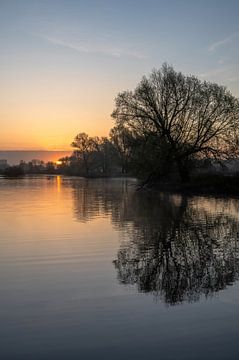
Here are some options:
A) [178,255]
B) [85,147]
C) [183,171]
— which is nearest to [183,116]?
[183,171]

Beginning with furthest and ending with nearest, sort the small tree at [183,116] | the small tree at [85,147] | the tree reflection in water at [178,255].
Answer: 1. the small tree at [85,147]
2. the small tree at [183,116]
3. the tree reflection in water at [178,255]

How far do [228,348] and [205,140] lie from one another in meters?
41.4

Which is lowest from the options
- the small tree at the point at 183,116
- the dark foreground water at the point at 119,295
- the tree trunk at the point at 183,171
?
the dark foreground water at the point at 119,295

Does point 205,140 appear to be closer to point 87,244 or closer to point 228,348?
point 87,244

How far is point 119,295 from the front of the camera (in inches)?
316

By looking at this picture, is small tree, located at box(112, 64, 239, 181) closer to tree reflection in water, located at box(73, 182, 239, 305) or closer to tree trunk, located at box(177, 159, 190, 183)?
tree trunk, located at box(177, 159, 190, 183)

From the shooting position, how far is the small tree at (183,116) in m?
45.1

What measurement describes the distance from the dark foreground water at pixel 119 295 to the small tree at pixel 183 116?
30346 mm

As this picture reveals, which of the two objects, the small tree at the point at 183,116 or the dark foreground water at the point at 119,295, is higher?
the small tree at the point at 183,116

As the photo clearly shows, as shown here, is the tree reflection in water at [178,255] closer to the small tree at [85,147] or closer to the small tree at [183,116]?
the small tree at [183,116]

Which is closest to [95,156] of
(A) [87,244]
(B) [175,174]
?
(B) [175,174]

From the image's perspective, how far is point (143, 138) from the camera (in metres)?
45.9

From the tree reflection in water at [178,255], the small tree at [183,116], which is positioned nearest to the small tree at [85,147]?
the small tree at [183,116]

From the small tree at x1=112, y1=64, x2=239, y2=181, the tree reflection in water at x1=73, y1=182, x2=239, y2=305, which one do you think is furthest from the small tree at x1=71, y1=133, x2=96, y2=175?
the tree reflection in water at x1=73, y1=182, x2=239, y2=305
